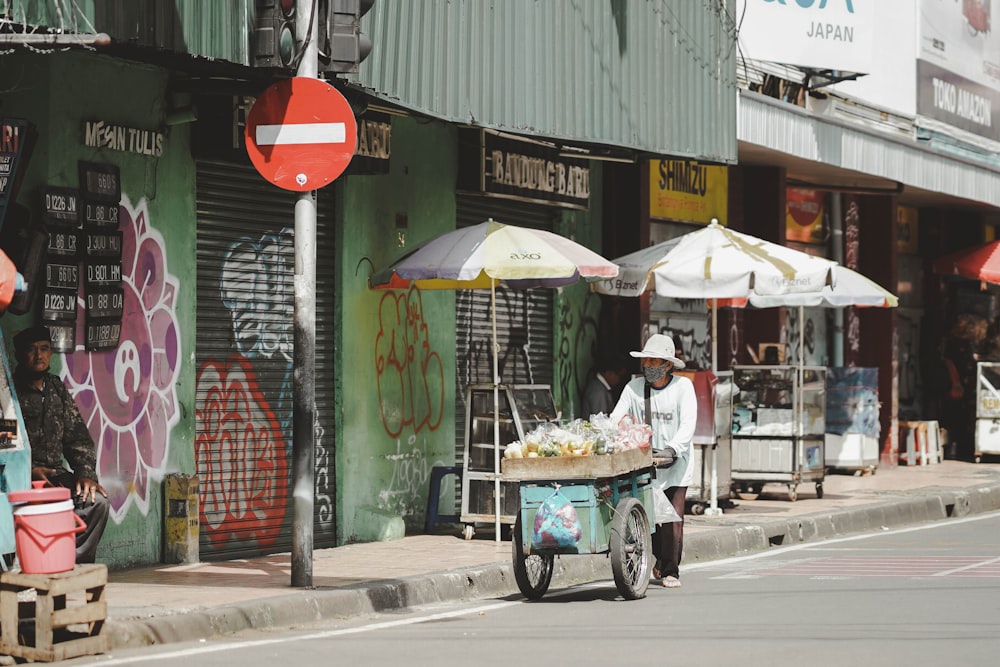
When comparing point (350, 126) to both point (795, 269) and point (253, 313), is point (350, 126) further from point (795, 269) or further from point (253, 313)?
point (795, 269)

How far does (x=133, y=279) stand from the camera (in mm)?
11758

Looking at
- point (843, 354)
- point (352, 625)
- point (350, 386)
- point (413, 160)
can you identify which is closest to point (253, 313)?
point (350, 386)

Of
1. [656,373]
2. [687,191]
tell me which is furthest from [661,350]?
[687,191]

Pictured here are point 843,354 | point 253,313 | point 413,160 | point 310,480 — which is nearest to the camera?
point 310,480

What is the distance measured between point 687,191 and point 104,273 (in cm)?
1007

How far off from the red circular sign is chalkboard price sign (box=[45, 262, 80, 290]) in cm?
152

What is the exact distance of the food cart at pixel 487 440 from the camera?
14.4 m

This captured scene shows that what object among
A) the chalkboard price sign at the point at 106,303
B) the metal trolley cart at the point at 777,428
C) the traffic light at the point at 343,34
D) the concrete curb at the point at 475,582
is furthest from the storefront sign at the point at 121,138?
the metal trolley cart at the point at 777,428

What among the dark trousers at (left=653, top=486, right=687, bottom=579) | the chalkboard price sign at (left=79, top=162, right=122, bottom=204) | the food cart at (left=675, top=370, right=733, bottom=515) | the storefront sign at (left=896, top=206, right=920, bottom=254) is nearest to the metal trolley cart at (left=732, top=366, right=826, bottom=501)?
the food cart at (left=675, top=370, right=733, bottom=515)

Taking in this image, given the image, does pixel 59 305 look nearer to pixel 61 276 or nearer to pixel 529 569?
pixel 61 276

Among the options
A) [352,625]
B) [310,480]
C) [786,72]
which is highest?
[786,72]

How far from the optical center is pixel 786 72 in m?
21.7

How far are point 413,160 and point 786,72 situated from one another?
816 centimetres

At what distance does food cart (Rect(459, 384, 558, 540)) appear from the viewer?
565 inches
